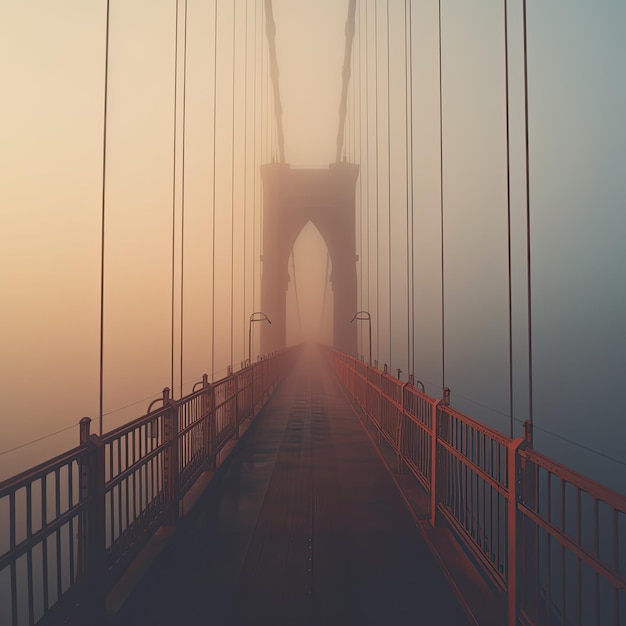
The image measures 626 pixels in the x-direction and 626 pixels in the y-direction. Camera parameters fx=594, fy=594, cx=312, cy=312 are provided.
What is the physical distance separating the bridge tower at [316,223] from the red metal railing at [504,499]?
33.5 meters

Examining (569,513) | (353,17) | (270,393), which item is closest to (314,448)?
(270,393)

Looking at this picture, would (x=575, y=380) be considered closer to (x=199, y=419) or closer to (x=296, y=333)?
(x=296, y=333)

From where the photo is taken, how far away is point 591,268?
7281cm

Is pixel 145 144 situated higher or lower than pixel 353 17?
lower

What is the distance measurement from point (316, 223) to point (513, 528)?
42.7 m

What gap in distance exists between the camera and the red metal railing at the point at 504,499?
2.20 meters

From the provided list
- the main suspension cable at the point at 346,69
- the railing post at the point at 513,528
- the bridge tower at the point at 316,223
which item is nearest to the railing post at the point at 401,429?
the railing post at the point at 513,528

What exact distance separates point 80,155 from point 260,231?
33964mm

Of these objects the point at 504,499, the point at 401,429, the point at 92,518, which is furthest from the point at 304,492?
the point at 92,518

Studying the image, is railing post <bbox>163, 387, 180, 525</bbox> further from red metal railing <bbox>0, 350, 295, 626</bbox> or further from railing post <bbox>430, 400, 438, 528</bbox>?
railing post <bbox>430, 400, 438, 528</bbox>

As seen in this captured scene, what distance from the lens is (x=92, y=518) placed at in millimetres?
3078

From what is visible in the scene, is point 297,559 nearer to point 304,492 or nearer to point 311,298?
point 304,492

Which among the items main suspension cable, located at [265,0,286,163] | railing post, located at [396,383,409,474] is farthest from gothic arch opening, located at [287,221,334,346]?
railing post, located at [396,383,409,474]

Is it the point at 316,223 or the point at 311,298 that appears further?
the point at 311,298
